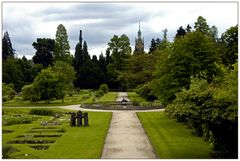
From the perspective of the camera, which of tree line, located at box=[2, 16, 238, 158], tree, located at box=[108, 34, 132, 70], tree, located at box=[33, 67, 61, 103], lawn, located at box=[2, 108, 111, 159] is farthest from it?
tree, located at box=[108, 34, 132, 70]

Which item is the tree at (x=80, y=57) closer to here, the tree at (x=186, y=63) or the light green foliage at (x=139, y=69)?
the light green foliage at (x=139, y=69)

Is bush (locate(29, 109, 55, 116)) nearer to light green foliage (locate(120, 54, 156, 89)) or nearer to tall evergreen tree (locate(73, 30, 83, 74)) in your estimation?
light green foliage (locate(120, 54, 156, 89))

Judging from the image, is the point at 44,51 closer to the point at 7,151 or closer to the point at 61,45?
the point at 61,45

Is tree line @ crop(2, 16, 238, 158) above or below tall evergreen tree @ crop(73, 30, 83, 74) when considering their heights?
below

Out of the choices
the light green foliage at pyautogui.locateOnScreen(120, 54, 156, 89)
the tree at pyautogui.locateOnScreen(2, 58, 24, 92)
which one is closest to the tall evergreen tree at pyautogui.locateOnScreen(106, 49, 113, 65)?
the light green foliage at pyautogui.locateOnScreen(120, 54, 156, 89)

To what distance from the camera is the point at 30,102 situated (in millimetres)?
58094

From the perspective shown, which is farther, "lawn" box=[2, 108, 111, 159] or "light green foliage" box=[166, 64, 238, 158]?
"lawn" box=[2, 108, 111, 159]

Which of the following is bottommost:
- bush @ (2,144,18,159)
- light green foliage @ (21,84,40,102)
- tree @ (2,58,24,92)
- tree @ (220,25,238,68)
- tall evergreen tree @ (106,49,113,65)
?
bush @ (2,144,18,159)

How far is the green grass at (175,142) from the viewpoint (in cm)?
1952

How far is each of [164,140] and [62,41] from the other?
7783 cm

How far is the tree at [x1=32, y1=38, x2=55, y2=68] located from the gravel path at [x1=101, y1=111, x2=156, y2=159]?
7504 cm

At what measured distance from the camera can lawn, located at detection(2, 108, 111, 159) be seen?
19.4 meters

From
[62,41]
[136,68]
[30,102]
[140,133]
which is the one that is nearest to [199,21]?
[136,68]

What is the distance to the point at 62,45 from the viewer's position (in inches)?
3900
